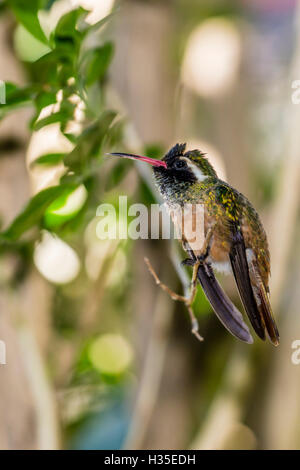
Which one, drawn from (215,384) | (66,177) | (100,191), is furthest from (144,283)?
(66,177)

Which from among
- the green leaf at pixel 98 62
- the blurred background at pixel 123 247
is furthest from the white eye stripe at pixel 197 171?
the green leaf at pixel 98 62

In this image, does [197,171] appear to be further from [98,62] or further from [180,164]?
[98,62]

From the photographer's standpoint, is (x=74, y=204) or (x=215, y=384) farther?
(x=215, y=384)

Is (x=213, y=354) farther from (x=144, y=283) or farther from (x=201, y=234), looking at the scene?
(x=201, y=234)

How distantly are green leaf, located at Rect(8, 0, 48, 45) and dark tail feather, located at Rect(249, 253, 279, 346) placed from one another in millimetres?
410

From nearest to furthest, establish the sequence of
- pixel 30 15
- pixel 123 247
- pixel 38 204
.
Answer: pixel 38 204, pixel 30 15, pixel 123 247

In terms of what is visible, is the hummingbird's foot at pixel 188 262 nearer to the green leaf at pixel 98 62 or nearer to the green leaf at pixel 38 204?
the green leaf at pixel 38 204

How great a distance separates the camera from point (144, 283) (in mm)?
1493

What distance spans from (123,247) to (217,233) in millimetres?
434

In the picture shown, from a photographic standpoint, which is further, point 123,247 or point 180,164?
point 123,247

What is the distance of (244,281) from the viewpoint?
1.19 ft

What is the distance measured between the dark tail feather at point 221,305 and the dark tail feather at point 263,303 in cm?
1

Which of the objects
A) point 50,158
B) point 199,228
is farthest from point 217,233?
point 50,158
